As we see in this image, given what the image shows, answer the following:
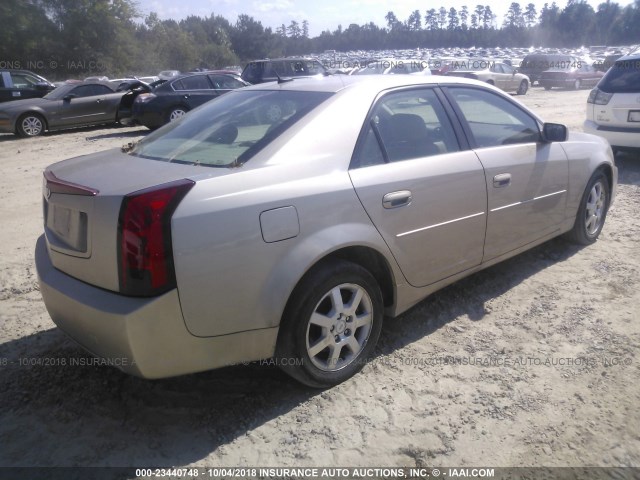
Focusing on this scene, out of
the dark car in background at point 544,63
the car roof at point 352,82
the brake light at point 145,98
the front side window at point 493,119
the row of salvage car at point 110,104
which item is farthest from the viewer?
the dark car in background at point 544,63

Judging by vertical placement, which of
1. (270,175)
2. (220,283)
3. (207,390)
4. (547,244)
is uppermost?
(270,175)

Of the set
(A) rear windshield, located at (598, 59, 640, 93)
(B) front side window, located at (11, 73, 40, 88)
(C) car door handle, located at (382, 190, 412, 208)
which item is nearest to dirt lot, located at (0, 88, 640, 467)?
(C) car door handle, located at (382, 190, 412, 208)

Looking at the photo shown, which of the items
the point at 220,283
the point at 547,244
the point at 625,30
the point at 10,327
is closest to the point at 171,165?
the point at 220,283

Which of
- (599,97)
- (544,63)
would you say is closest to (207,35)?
(544,63)

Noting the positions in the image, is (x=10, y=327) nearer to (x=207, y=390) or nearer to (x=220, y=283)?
(x=207, y=390)

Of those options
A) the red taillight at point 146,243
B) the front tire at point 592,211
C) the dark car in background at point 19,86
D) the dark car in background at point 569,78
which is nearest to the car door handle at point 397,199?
the red taillight at point 146,243

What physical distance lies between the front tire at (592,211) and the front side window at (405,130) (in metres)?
1.94

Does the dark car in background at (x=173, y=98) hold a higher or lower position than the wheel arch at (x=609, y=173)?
higher

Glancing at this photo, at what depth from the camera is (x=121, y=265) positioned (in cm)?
237

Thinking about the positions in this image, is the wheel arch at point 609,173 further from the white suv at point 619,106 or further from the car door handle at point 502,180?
the white suv at point 619,106

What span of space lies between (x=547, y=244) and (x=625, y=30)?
91.4m

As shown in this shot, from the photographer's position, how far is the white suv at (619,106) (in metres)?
7.72

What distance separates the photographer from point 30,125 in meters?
13.9

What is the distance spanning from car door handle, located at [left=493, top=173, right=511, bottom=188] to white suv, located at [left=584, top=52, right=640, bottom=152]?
5.13 metres
